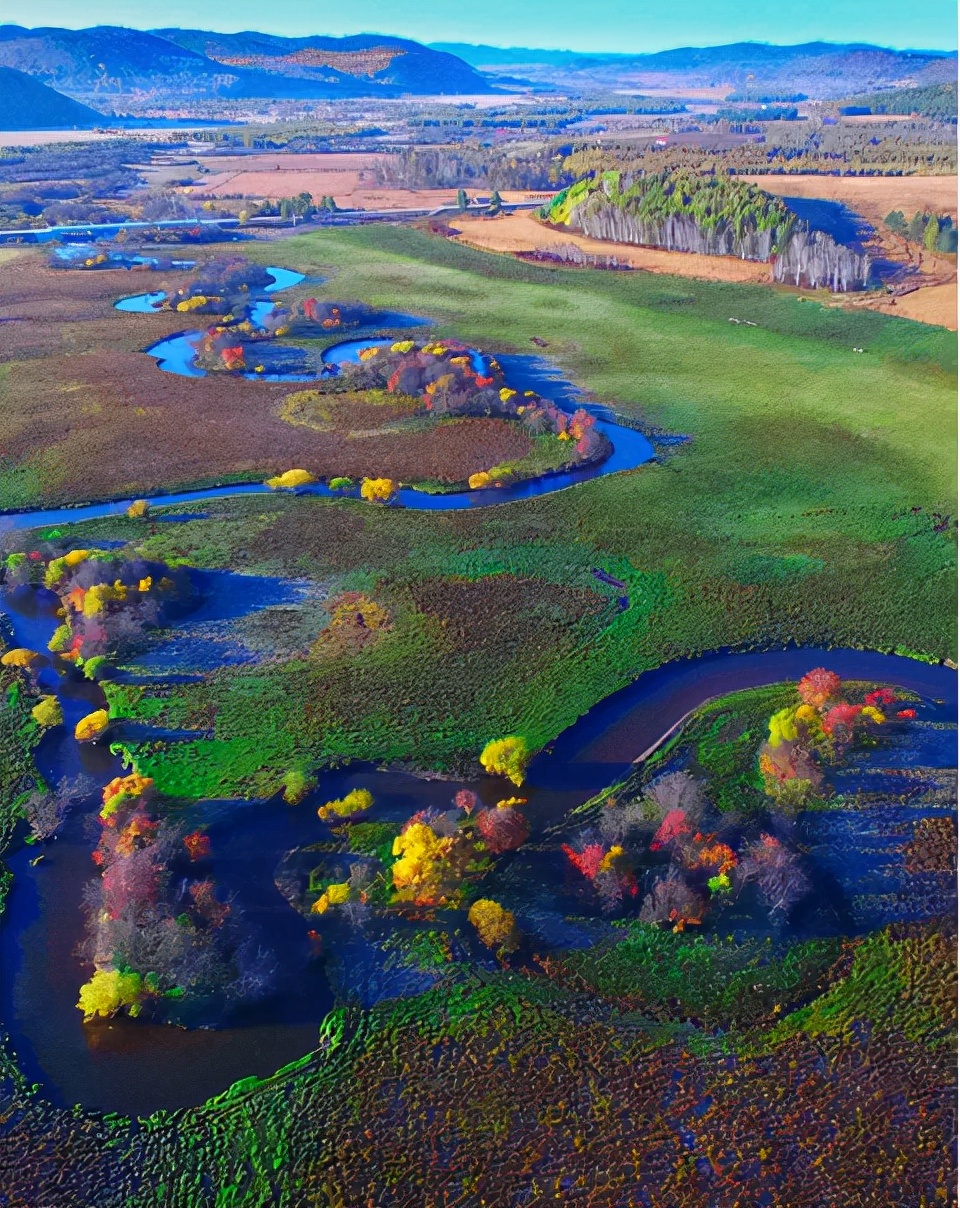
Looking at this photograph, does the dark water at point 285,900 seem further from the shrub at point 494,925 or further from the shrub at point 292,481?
the shrub at point 292,481

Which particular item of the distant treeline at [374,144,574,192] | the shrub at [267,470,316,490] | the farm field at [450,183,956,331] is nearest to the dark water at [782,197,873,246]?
the farm field at [450,183,956,331]

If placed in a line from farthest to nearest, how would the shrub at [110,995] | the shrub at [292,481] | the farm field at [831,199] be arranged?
the farm field at [831,199]
the shrub at [292,481]
the shrub at [110,995]

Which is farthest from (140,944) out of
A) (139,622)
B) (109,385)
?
(109,385)

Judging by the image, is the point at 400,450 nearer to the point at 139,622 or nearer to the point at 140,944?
the point at 139,622

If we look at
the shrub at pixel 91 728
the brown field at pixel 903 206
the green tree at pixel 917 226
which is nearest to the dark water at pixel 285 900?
the shrub at pixel 91 728

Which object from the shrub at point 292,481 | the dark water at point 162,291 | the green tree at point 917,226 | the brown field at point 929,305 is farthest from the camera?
the dark water at point 162,291

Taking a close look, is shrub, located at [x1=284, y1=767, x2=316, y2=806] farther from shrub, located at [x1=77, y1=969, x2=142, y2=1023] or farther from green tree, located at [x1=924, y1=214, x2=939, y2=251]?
green tree, located at [x1=924, y1=214, x2=939, y2=251]

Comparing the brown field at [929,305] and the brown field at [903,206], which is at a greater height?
the brown field at [903,206]
